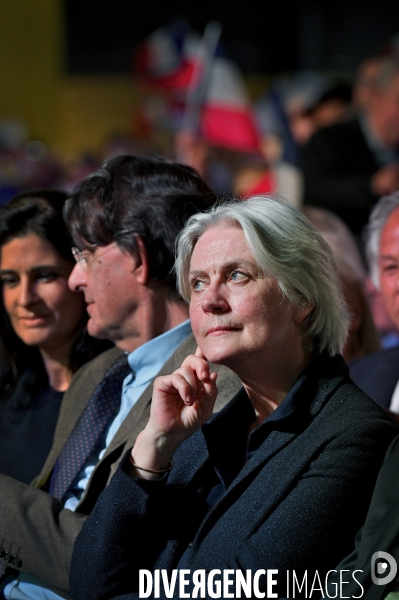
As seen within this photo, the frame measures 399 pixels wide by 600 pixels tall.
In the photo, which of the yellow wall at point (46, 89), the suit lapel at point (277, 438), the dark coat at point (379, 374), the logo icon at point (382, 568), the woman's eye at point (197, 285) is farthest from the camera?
the yellow wall at point (46, 89)

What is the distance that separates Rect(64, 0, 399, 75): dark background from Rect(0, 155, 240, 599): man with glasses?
484 inches

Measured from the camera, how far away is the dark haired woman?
312cm

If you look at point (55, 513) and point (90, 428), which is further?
point (90, 428)

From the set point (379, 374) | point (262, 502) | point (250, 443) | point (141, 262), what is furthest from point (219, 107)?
point (262, 502)

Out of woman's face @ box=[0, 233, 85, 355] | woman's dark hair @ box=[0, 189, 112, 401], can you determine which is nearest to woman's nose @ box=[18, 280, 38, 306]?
woman's face @ box=[0, 233, 85, 355]

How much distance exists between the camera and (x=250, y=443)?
6.93 ft

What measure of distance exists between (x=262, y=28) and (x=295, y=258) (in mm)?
13761

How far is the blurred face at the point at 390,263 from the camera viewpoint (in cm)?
322

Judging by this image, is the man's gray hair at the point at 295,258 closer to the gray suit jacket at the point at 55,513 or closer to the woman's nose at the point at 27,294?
the gray suit jacket at the point at 55,513

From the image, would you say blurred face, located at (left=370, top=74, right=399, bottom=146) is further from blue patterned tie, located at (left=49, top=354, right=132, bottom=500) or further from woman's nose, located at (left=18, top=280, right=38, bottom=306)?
blue patterned tie, located at (left=49, top=354, right=132, bottom=500)

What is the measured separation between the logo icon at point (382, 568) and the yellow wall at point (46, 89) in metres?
16.0

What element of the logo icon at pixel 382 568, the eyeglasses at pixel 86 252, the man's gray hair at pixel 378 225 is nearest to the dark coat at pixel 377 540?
the logo icon at pixel 382 568

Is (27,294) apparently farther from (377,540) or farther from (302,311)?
(377,540)

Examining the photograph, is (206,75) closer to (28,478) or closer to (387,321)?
(387,321)
